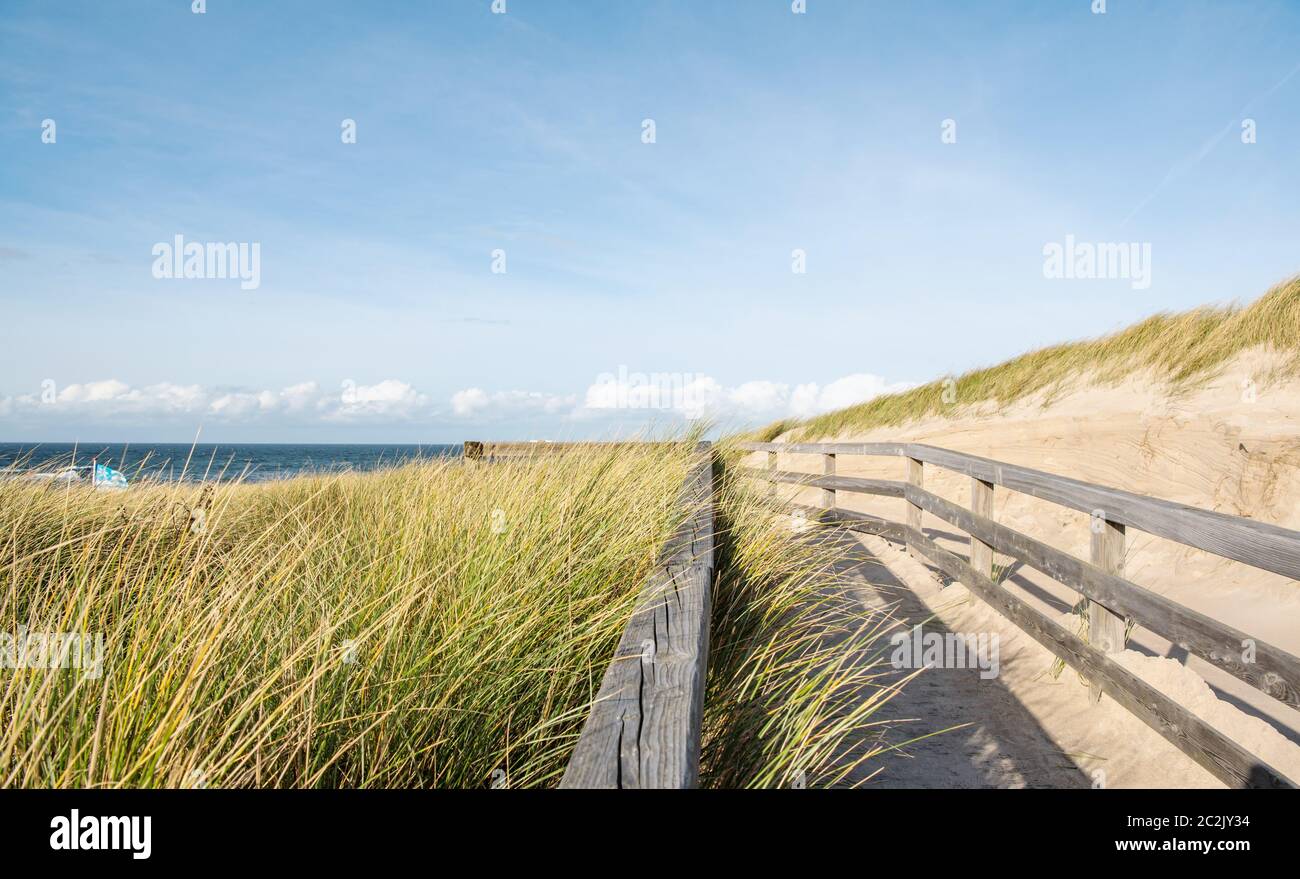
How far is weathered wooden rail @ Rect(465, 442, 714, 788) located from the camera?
135cm

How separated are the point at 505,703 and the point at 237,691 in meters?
0.72

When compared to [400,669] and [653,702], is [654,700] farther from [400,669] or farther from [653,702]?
[400,669]

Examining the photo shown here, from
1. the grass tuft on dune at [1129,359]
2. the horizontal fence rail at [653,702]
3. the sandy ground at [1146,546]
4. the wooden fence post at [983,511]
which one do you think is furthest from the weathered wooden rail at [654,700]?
the grass tuft on dune at [1129,359]

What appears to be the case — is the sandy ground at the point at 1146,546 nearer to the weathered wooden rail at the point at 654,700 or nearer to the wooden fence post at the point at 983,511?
the wooden fence post at the point at 983,511

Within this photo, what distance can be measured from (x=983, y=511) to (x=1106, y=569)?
5.52 ft

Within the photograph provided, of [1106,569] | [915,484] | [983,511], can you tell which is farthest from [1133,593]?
[915,484]

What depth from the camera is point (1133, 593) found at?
340cm

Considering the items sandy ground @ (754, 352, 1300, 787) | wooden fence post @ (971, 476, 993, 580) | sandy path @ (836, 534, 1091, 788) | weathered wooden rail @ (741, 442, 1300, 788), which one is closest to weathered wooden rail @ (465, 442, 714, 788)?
sandy path @ (836, 534, 1091, 788)

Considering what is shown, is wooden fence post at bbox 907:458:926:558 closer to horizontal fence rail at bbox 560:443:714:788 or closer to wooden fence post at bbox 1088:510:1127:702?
wooden fence post at bbox 1088:510:1127:702

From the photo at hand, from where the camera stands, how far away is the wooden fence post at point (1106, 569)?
3.68 metres

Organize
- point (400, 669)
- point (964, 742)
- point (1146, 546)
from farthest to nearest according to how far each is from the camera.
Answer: point (1146, 546), point (964, 742), point (400, 669)

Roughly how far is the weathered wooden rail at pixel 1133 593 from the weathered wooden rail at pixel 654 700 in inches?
77.7
